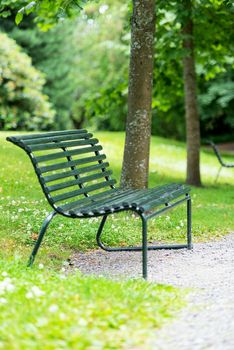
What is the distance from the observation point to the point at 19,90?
71.8ft

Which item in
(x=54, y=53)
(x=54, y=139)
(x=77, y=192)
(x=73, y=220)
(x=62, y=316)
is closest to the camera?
(x=62, y=316)

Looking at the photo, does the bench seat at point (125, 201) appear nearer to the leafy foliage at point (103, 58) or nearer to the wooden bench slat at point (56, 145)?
the wooden bench slat at point (56, 145)

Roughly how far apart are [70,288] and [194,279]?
1.38m

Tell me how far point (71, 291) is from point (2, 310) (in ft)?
1.90

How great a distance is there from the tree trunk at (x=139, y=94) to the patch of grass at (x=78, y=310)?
3487mm

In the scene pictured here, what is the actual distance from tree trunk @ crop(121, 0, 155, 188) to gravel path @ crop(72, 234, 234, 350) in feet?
4.81

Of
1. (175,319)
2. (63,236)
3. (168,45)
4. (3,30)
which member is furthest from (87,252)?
(3,30)

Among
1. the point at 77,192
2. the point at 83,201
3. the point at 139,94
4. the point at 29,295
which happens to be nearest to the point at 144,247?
the point at 83,201

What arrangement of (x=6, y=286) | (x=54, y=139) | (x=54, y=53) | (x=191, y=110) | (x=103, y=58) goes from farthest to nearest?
1. (x=54, y=53)
2. (x=103, y=58)
3. (x=191, y=110)
4. (x=54, y=139)
5. (x=6, y=286)

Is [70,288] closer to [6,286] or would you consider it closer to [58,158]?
[6,286]

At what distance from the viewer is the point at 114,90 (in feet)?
46.9

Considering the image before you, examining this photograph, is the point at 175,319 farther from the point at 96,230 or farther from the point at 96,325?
the point at 96,230

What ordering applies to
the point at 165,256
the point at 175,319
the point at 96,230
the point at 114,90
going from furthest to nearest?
the point at 114,90 < the point at 96,230 < the point at 165,256 < the point at 175,319

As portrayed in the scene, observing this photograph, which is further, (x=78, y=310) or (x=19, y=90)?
(x=19, y=90)
